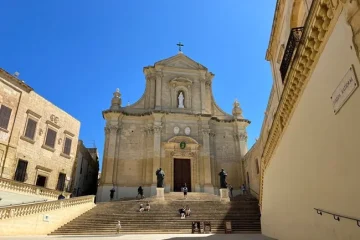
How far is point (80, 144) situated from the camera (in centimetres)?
2566

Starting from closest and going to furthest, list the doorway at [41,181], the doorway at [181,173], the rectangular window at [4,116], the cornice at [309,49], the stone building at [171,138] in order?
the cornice at [309,49]
the rectangular window at [4,116]
the doorway at [41,181]
the stone building at [171,138]
the doorway at [181,173]

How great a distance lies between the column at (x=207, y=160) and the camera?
81.6ft

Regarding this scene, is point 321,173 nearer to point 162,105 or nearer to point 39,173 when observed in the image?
point 39,173

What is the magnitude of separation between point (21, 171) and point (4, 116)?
3.94 meters

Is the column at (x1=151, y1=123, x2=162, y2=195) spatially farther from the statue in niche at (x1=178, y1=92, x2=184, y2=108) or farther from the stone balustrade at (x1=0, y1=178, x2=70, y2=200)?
the stone balustrade at (x1=0, y1=178, x2=70, y2=200)

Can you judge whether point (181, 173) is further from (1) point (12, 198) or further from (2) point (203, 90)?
(1) point (12, 198)

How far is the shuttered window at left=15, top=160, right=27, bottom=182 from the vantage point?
714 inches

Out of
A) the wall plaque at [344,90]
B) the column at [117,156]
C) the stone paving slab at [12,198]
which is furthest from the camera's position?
the column at [117,156]

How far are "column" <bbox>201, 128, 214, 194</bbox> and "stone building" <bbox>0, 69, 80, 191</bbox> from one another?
12.1 metres

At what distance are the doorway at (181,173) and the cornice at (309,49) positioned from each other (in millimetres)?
19451

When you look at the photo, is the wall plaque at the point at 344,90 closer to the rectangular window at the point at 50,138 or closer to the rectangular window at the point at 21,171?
the rectangular window at the point at 21,171

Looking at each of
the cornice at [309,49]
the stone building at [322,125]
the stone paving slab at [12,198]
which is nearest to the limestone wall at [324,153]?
the stone building at [322,125]

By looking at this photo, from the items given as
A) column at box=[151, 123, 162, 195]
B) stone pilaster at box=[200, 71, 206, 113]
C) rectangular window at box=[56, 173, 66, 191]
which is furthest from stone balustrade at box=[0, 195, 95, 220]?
stone pilaster at box=[200, 71, 206, 113]

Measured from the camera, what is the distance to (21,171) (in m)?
18.5
